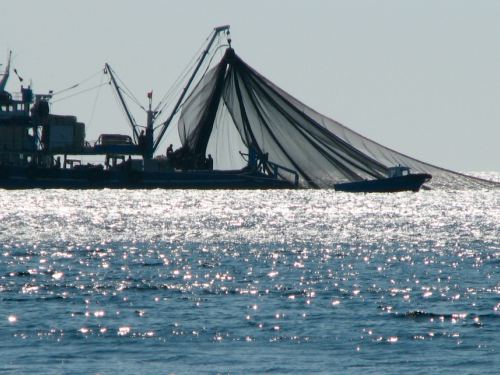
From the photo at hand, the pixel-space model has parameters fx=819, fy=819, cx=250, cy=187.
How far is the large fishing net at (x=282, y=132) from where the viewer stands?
4574 inches

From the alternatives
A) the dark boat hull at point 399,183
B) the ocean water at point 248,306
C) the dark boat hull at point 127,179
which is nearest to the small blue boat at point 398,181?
the dark boat hull at point 399,183

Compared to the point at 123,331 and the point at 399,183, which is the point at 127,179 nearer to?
the point at 399,183

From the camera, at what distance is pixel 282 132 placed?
398 ft

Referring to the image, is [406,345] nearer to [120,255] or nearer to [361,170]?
[120,255]

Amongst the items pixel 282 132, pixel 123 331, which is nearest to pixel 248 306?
pixel 123 331

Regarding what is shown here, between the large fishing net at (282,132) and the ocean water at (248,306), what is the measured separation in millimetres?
62388

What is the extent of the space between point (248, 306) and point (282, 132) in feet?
311

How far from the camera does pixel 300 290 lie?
31266 mm

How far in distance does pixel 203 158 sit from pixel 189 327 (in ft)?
355

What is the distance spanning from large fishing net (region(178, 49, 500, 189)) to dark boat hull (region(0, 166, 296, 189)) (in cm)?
288

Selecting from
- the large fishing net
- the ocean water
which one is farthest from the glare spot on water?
the large fishing net

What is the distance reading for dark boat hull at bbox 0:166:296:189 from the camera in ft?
395

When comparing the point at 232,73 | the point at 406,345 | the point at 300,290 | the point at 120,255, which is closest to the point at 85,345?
the point at 406,345

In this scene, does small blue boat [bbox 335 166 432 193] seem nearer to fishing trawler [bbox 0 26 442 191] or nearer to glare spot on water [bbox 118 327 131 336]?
fishing trawler [bbox 0 26 442 191]
